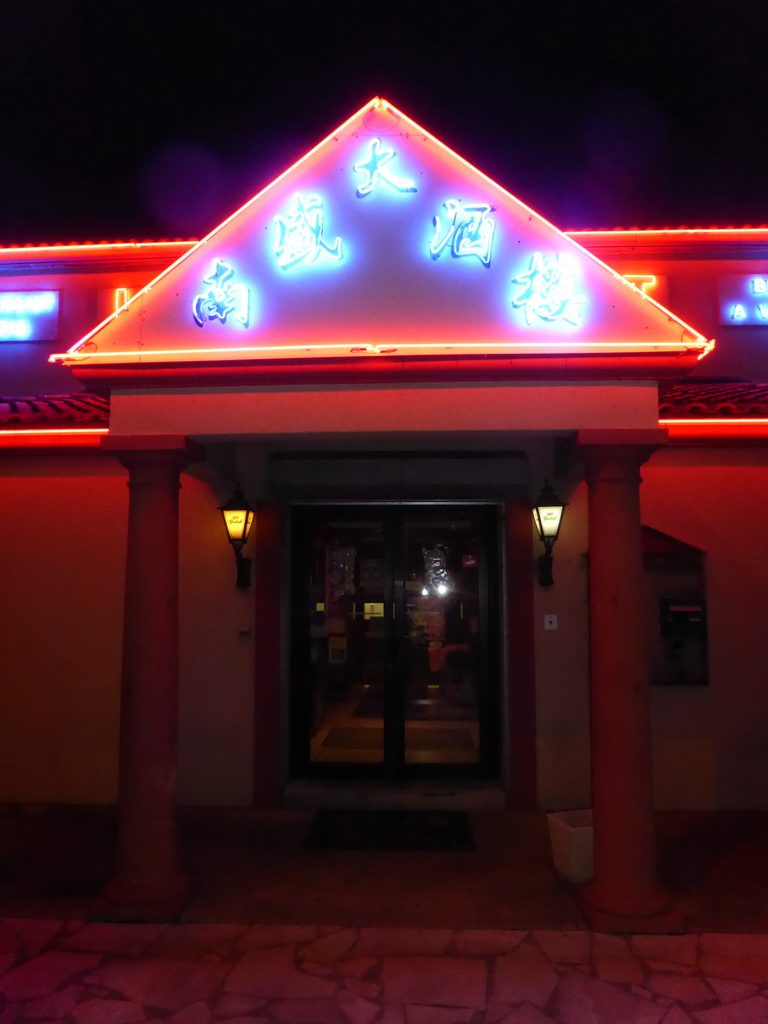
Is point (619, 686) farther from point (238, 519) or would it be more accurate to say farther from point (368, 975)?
point (238, 519)

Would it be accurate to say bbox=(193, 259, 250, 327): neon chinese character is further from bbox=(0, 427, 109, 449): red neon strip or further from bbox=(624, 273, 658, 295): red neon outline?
bbox=(624, 273, 658, 295): red neon outline

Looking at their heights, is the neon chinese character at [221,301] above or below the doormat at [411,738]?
above

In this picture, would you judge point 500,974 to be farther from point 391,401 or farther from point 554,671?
point 391,401

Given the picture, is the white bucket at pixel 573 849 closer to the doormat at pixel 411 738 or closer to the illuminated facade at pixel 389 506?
the illuminated facade at pixel 389 506

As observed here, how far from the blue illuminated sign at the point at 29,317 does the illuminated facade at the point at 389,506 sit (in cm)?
3

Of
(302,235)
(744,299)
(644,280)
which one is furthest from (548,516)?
(744,299)

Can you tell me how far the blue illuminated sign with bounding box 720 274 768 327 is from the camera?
7.62 metres

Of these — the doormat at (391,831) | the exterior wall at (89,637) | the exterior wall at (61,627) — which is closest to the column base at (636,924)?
the doormat at (391,831)

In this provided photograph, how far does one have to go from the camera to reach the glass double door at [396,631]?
725cm

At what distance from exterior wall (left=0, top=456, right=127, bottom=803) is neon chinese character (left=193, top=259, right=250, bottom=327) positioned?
2545mm

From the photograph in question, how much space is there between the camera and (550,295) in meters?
4.91

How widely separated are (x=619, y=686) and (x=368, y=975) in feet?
7.77

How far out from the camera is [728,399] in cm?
559

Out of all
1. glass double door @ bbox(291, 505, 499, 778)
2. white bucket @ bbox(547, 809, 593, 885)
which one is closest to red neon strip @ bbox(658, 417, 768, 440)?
glass double door @ bbox(291, 505, 499, 778)
